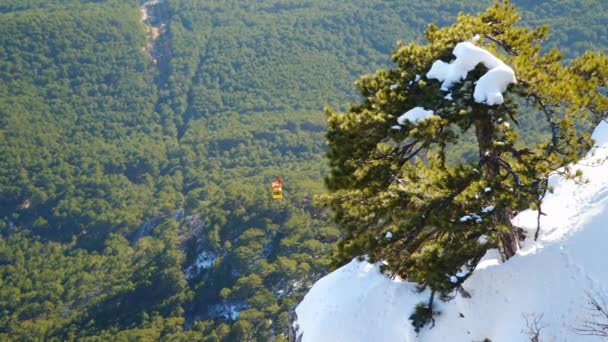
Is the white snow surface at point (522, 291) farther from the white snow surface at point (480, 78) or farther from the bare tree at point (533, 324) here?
the white snow surface at point (480, 78)

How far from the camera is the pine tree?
12375 millimetres

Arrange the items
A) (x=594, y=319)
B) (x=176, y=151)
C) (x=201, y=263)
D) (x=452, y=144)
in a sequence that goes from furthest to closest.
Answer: (x=176, y=151) < (x=201, y=263) < (x=452, y=144) < (x=594, y=319)

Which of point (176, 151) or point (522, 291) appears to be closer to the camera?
point (522, 291)

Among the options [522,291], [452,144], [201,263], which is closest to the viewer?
[522,291]

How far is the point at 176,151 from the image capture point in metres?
146

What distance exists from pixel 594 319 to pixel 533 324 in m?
1.02

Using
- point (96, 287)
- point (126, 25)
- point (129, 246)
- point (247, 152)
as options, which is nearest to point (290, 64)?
point (247, 152)

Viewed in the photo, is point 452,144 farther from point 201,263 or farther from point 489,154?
point 201,263

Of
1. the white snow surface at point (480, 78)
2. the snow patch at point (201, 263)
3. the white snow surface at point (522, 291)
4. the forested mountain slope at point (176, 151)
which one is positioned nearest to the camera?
the white snow surface at point (480, 78)

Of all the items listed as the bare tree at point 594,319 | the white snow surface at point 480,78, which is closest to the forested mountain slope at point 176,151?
the bare tree at point 594,319

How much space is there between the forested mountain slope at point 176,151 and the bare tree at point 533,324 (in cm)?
4467

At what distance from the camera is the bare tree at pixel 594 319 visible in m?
11.8

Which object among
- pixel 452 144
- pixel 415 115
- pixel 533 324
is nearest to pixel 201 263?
pixel 452 144

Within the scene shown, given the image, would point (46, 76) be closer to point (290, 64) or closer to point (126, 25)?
point (126, 25)
